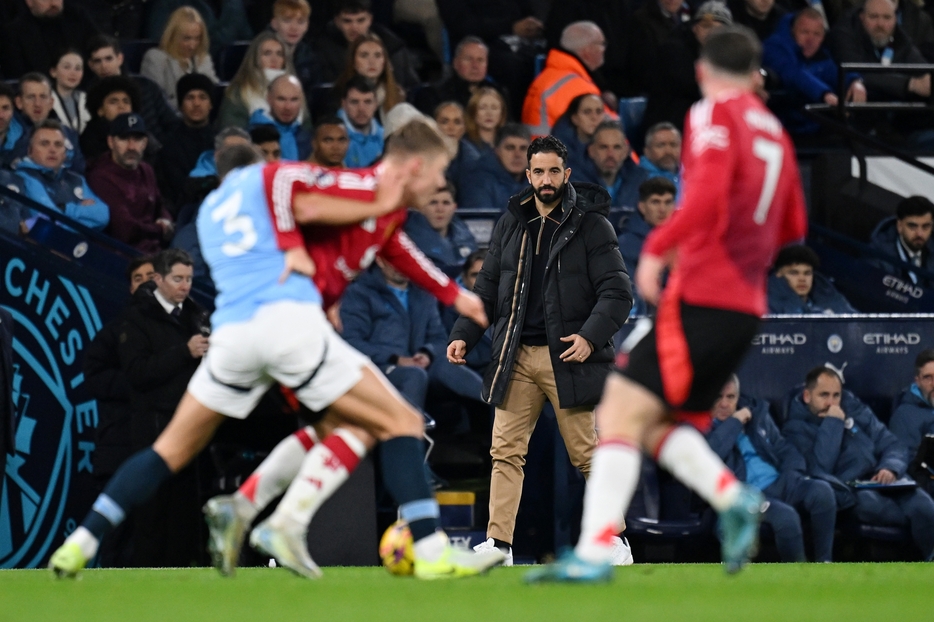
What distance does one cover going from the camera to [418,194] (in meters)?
A: 7.11

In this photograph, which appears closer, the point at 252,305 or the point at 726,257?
the point at 726,257

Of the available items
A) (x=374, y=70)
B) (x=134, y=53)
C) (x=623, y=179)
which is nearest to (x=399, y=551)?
(x=623, y=179)

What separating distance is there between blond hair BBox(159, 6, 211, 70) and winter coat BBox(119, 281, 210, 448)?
3.25 metres

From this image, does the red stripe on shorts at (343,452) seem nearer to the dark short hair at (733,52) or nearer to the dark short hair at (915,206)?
the dark short hair at (733,52)

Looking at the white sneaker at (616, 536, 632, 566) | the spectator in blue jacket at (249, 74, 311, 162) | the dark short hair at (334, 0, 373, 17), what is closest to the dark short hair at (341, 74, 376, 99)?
the spectator in blue jacket at (249, 74, 311, 162)

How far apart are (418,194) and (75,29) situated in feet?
23.8

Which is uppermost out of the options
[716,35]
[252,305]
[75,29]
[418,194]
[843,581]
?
[75,29]

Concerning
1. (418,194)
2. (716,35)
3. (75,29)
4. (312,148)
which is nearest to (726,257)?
(716,35)

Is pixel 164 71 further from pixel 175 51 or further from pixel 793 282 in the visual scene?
pixel 793 282

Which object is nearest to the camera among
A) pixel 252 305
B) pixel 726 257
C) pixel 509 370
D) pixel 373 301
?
pixel 726 257

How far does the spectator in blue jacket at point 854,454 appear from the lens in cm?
1126

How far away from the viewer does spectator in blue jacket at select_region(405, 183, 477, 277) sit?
1194 cm

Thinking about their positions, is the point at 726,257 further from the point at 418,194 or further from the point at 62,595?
the point at 62,595

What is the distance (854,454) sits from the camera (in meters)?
11.4
